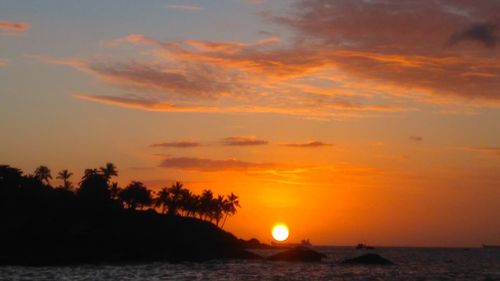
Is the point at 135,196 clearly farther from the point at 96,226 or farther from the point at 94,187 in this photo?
the point at 96,226

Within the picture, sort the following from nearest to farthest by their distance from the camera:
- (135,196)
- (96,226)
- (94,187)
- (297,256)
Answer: (96,226) → (297,256) → (94,187) → (135,196)

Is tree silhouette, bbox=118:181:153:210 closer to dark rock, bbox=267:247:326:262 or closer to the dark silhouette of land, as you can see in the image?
the dark silhouette of land

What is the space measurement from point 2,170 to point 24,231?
129ft

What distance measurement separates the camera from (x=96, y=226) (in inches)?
5315

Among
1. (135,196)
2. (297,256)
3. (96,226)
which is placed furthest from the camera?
(135,196)

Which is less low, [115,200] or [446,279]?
[115,200]

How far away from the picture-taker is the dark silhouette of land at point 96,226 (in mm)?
119544

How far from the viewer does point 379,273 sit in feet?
370

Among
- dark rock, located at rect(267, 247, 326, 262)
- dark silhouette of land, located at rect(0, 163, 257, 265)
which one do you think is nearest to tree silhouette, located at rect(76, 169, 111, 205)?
dark silhouette of land, located at rect(0, 163, 257, 265)

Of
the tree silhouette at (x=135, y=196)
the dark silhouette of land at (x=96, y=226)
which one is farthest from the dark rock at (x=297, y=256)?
the tree silhouette at (x=135, y=196)

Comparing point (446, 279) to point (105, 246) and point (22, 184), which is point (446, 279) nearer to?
point (105, 246)

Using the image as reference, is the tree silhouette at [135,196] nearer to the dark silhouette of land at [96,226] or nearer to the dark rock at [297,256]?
the dark silhouette of land at [96,226]

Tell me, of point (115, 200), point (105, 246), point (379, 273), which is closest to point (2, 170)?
point (115, 200)

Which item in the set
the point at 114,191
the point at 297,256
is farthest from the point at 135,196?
the point at 297,256
